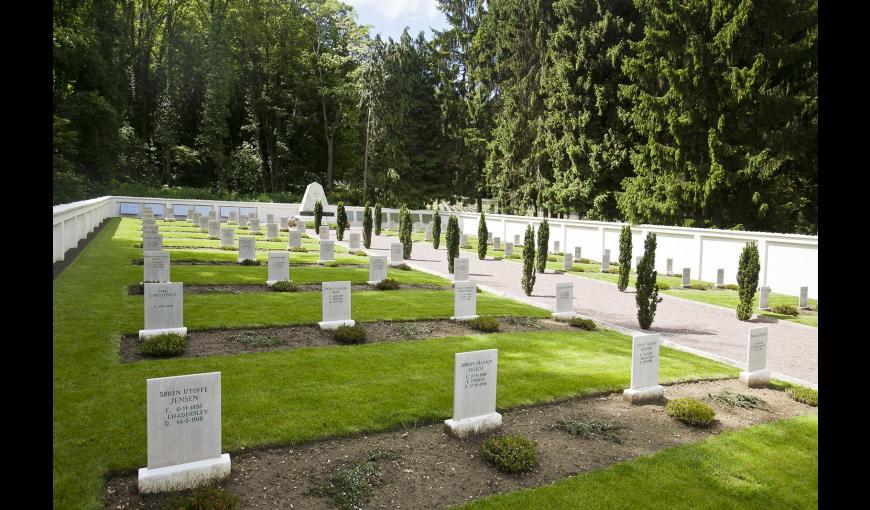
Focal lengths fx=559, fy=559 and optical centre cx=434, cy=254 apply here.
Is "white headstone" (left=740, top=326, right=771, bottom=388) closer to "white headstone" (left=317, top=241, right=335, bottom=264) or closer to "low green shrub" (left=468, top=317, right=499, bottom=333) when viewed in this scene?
"low green shrub" (left=468, top=317, right=499, bottom=333)

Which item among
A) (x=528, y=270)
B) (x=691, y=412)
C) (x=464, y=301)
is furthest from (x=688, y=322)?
(x=691, y=412)

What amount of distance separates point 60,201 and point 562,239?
28092 millimetres

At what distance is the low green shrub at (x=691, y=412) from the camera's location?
774 centimetres

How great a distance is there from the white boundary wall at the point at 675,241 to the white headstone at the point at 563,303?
18.6ft

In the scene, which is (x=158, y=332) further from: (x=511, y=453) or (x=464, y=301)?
(x=511, y=453)

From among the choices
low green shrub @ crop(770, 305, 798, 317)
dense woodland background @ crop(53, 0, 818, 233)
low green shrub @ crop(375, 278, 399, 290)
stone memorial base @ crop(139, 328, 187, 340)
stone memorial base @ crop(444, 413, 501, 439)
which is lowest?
stone memorial base @ crop(444, 413, 501, 439)

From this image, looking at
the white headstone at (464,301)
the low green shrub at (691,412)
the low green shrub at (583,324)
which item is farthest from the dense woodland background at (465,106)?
the low green shrub at (691,412)

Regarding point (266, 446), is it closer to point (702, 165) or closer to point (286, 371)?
point (286, 371)

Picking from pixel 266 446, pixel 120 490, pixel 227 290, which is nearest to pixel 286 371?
pixel 266 446

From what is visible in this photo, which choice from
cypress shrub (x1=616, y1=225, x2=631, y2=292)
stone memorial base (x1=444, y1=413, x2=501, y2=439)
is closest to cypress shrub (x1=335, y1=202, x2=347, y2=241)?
cypress shrub (x1=616, y1=225, x2=631, y2=292)

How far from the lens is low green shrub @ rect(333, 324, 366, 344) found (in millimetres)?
10922

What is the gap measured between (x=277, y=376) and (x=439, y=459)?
3371 millimetres

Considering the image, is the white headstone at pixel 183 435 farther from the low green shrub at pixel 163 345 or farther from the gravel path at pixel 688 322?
the gravel path at pixel 688 322

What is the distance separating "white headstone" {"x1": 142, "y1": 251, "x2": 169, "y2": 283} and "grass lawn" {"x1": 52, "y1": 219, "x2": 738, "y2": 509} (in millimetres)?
686
